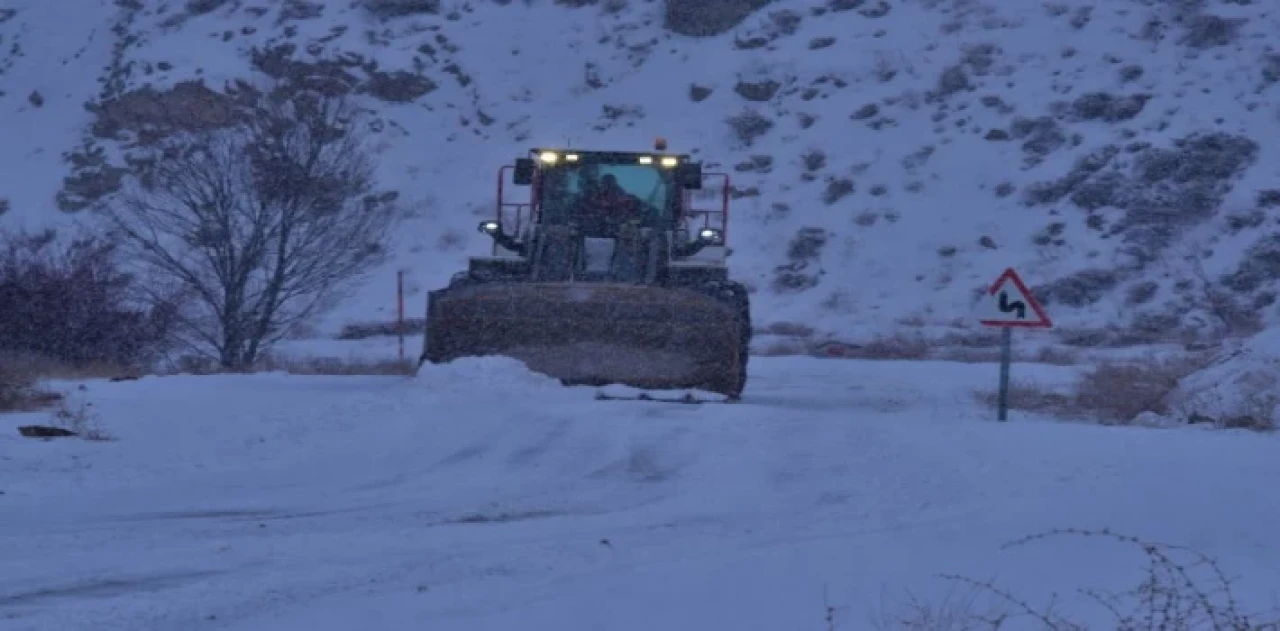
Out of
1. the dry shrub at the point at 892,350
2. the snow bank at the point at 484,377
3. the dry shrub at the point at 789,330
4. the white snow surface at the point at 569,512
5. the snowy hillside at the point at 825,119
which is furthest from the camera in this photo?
the snowy hillside at the point at 825,119

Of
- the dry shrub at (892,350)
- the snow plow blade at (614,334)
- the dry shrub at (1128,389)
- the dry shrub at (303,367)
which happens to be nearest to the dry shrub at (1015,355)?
the dry shrub at (892,350)

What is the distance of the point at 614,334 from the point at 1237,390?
215 inches

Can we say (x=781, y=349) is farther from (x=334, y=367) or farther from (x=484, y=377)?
(x=484, y=377)

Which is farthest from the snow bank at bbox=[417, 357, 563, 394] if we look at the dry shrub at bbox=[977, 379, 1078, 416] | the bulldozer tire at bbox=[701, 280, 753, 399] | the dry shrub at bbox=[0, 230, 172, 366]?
the dry shrub at bbox=[0, 230, 172, 366]

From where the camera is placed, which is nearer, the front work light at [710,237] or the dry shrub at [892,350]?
the front work light at [710,237]

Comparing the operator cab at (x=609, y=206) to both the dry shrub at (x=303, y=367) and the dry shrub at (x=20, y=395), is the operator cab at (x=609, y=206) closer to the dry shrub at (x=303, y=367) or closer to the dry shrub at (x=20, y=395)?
the dry shrub at (x=303, y=367)

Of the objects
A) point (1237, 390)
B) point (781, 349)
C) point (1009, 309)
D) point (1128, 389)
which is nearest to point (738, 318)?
point (1009, 309)

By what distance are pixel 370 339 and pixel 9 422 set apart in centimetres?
1725

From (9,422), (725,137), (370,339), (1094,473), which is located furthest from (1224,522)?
(725,137)

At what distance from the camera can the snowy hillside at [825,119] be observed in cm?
2952

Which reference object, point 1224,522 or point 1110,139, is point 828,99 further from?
point 1224,522

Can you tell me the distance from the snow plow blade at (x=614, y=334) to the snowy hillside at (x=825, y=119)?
1523cm

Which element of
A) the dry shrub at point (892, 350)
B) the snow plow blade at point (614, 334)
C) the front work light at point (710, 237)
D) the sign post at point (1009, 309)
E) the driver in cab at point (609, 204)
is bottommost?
the dry shrub at point (892, 350)

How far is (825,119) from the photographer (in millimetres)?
36281
